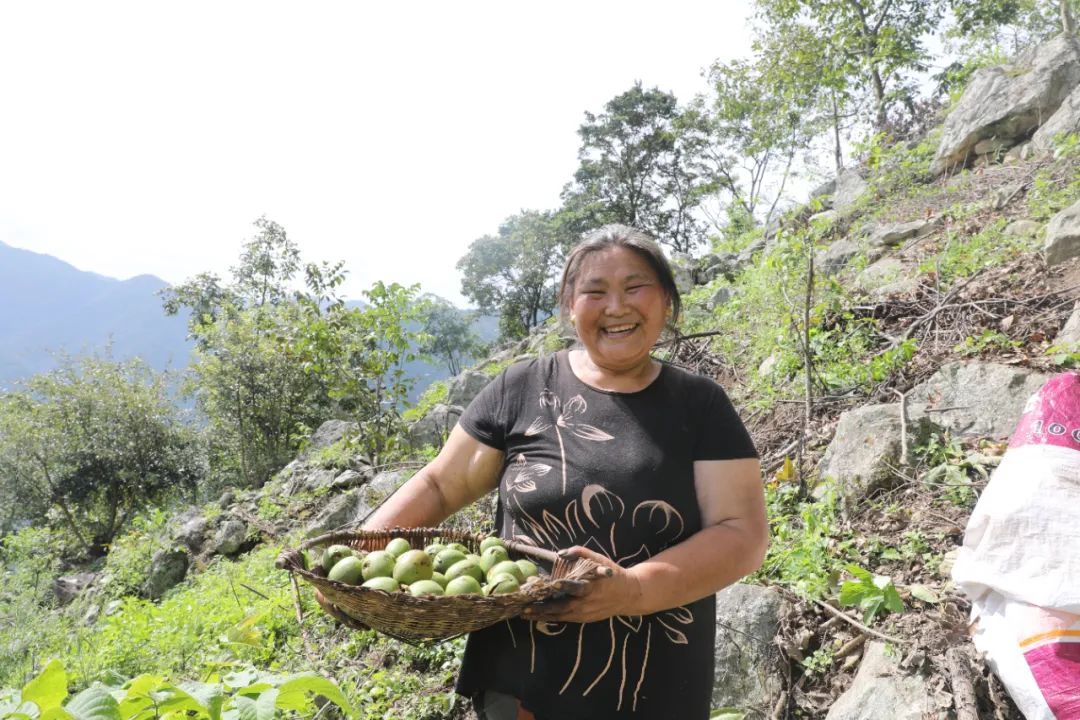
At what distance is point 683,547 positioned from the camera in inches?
61.7

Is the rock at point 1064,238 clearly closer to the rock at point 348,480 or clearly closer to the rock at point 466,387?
the rock at point 466,387

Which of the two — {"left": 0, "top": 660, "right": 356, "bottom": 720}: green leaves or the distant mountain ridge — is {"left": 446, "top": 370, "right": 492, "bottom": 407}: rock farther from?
the distant mountain ridge

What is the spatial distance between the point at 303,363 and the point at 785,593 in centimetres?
573

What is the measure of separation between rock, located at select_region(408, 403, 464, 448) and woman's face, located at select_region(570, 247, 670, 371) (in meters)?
5.57

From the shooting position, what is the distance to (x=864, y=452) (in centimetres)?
363

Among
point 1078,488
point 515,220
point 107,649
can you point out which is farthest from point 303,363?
point 515,220

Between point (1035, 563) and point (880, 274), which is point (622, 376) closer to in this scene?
point (1035, 563)

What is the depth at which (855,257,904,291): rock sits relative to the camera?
19.4 ft

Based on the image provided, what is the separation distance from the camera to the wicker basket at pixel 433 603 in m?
1.40

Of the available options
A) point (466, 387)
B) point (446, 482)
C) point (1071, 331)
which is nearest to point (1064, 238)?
point (1071, 331)

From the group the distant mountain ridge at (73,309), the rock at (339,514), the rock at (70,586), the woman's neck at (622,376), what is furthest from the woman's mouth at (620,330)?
the distant mountain ridge at (73,309)

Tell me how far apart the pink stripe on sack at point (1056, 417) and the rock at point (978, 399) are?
4.76ft

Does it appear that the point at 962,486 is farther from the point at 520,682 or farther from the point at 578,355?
the point at 520,682

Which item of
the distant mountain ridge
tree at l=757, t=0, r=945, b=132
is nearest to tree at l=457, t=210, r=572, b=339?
tree at l=757, t=0, r=945, b=132
